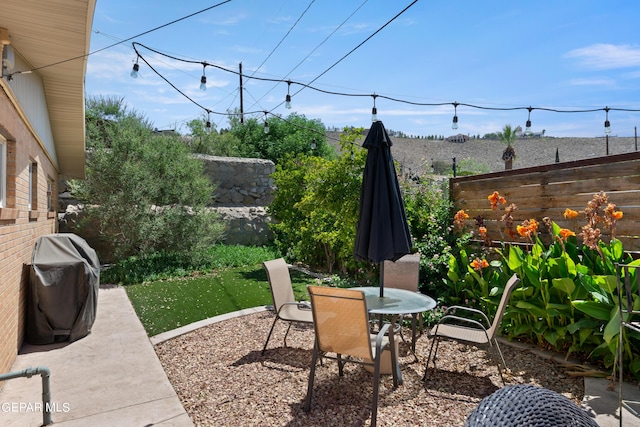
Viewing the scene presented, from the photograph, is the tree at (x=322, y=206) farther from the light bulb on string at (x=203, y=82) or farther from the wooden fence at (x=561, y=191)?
the light bulb on string at (x=203, y=82)

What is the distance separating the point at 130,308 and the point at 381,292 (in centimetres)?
392

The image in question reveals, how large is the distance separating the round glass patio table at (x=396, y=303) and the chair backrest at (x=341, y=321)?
0.38 m

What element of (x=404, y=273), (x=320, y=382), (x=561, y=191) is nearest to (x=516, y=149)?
(x=561, y=191)

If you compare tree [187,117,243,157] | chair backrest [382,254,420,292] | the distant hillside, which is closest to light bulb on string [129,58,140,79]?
chair backrest [382,254,420,292]

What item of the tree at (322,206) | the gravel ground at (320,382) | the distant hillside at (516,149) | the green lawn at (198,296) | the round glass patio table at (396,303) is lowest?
the green lawn at (198,296)

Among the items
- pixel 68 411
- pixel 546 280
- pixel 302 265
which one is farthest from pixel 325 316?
pixel 302 265

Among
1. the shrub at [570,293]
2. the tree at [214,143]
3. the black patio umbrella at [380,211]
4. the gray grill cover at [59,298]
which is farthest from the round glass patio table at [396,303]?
the tree at [214,143]

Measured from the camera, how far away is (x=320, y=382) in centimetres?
337

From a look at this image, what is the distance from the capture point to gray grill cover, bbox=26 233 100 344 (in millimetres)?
4344

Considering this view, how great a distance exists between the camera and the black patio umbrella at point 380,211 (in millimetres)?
3803

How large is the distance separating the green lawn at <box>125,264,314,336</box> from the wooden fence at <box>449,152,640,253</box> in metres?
3.04

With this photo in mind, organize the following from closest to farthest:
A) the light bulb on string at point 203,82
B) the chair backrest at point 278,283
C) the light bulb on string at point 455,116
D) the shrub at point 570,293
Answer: the shrub at point 570,293 → the chair backrest at point 278,283 → the light bulb on string at point 203,82 → the light bulb on string at point 455,116

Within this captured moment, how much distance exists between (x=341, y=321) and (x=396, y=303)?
92 cm

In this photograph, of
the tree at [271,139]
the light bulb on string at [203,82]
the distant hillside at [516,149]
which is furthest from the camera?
the distant hillside at [516,149]
